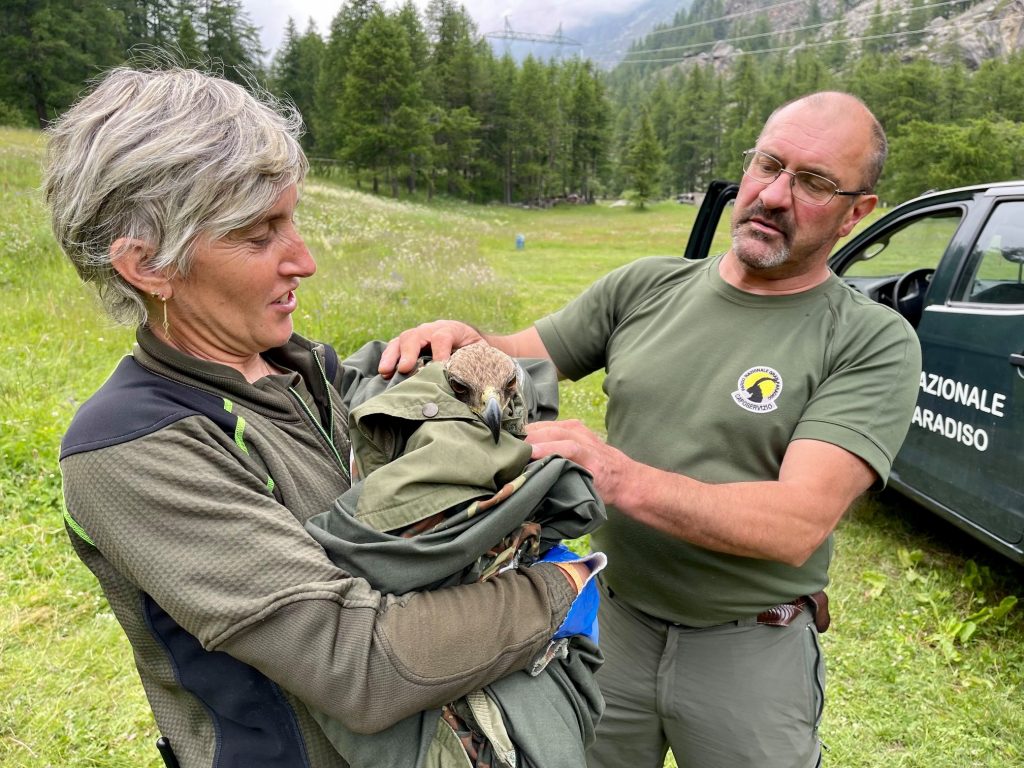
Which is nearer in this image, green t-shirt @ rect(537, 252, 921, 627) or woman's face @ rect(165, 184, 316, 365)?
woman's face @ rect(165, 184, 316, 365)

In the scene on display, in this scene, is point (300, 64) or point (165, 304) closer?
point (165, 304)

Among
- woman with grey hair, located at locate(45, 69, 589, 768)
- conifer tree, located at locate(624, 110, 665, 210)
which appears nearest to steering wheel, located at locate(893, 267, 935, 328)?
woman with grey hair, located at locate(45, 69, 589, 768)

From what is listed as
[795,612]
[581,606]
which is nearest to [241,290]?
[581,606]

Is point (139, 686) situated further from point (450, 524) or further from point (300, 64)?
point (300, 64)

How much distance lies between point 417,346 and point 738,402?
1.12 metres

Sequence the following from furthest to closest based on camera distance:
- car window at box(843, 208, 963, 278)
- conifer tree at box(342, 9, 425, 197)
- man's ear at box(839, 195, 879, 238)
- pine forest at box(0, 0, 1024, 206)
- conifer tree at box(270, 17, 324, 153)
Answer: conifer tree at box(270, 17, 324, 153) → conifer tree at box(342, 9, 425, 197) → pine forest at box(0, 0, 1024, 206) → car window at box(843, 208, 963, 278) → man's ear at box(839, 195, 879, 238)

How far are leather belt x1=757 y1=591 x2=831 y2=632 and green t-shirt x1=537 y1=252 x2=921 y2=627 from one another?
0.06 m

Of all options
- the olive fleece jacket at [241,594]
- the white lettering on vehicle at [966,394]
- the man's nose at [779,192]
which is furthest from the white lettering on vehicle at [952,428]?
the olive fleece jacket at [241,594]

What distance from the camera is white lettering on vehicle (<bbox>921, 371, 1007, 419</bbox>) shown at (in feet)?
14.4

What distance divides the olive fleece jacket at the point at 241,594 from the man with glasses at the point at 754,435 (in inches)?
27.2

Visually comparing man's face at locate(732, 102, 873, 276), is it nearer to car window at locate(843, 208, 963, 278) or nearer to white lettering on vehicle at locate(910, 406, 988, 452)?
white lettering on vehicle at locate(910, 406, 988, 452)

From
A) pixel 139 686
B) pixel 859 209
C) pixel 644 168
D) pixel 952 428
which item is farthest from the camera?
pixel 644 168

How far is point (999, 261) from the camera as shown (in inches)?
190

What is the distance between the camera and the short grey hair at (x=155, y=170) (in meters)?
1.45
